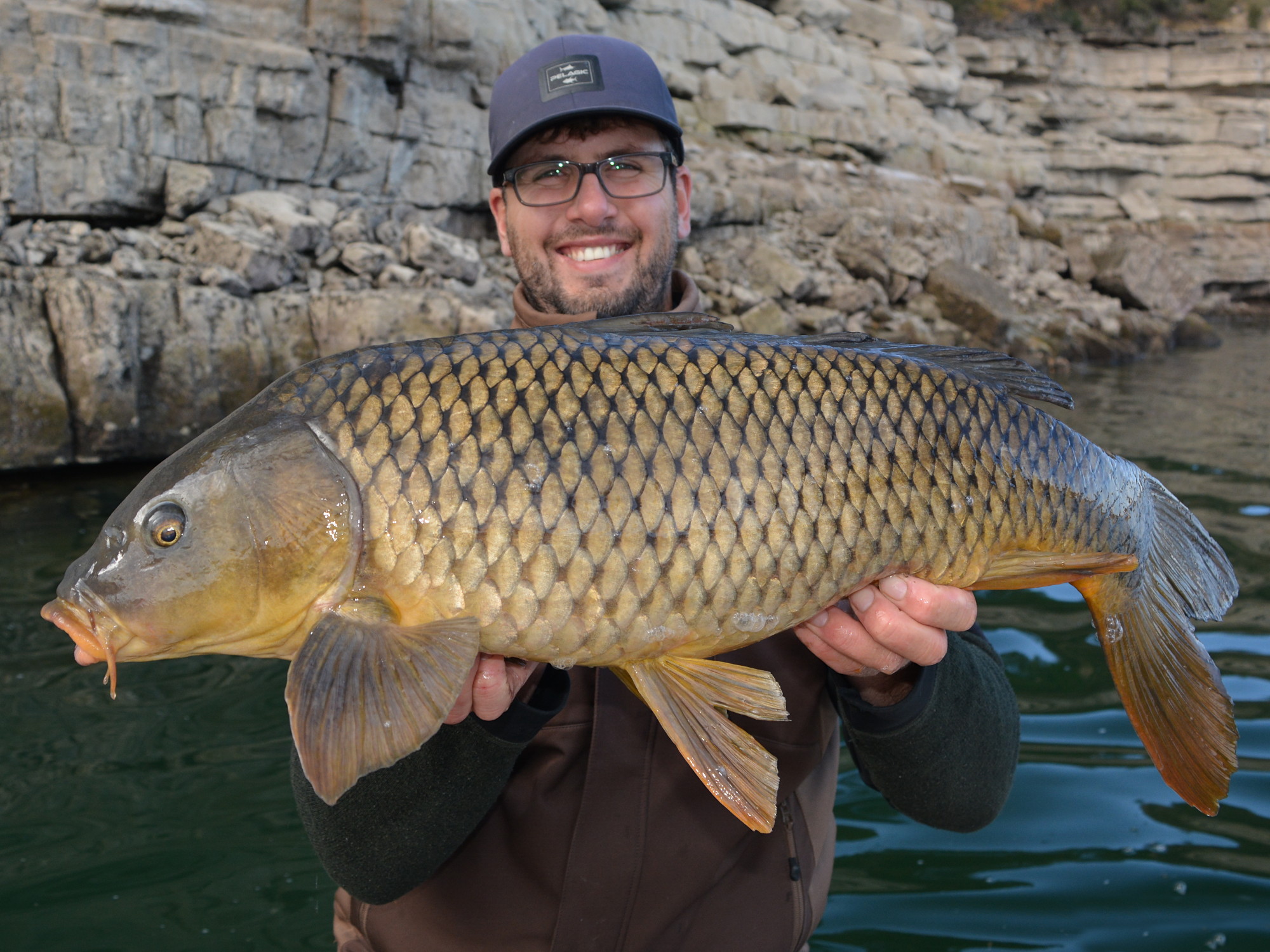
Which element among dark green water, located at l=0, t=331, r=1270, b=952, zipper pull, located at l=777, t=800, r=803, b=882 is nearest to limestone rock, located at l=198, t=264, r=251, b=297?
dark green water, located at l=0, t=331, r=1270, b=952

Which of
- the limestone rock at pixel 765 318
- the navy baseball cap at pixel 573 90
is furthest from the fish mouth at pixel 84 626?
the limestone rock at pixel 765 318

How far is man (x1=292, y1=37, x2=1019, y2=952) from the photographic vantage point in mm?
1674

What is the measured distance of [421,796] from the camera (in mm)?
1675

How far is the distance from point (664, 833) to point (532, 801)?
0.25 m

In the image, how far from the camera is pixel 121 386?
711 centimetres

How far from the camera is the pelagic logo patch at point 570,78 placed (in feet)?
7.96

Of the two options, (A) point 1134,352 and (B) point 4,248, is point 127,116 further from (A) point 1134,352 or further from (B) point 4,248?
(A) point 1134,352

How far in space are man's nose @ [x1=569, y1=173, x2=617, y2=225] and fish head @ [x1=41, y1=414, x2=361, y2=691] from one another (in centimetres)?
129

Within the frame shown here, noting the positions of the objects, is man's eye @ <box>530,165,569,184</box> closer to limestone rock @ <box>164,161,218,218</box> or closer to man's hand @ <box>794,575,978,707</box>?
man's hand @ <box>794,575,978,707</box>

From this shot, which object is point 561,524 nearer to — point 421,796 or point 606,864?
point 421,796

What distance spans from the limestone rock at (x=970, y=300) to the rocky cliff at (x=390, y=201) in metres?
0.05

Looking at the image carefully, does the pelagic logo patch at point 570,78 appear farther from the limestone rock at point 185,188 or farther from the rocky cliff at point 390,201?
the limestone rock at point 185,188

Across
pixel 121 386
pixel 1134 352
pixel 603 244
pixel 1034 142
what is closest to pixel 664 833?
pixel 603 244

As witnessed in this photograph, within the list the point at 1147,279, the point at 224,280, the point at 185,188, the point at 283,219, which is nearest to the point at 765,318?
the point at 283,219
